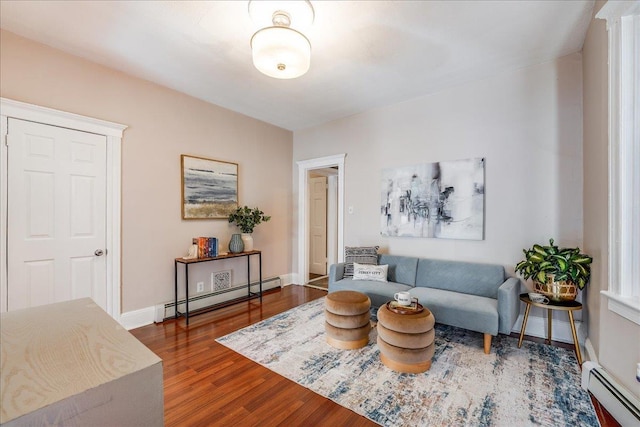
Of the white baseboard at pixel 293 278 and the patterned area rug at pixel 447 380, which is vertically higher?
the white baseboard at pixel 293 278

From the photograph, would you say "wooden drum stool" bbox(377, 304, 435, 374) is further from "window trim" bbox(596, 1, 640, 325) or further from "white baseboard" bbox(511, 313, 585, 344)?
"white baseboard" bbox(511, 313, 585, 344)

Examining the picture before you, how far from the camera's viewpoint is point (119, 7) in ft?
6.71

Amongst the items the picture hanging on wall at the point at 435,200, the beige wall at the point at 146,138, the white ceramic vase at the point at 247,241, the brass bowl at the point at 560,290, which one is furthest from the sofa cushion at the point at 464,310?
the beige wall at the point at 146,138

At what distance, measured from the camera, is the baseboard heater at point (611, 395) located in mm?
1545

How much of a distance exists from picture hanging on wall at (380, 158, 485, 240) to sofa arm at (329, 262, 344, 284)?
80 cm

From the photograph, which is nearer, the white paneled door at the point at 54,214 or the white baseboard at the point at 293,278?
the white paneled door at the point at 54,214

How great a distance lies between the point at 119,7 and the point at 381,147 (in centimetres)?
306

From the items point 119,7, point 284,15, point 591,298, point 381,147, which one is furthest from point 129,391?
point 381,147

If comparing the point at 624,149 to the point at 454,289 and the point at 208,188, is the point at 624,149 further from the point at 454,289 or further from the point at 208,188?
the point at 208,188

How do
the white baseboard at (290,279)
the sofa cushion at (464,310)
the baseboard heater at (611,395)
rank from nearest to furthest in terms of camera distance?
1. the baseboard heater at (611,395)
2. the sofa cushion at (464,310)
3. the white baseboard at (290,279)

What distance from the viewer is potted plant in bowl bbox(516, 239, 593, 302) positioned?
7.43ft

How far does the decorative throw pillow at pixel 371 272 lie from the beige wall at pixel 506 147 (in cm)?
49

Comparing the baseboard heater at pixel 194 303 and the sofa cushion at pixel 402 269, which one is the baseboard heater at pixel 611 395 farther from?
the baseboard heater at pixel 194 303

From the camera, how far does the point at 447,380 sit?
6.73 feet
